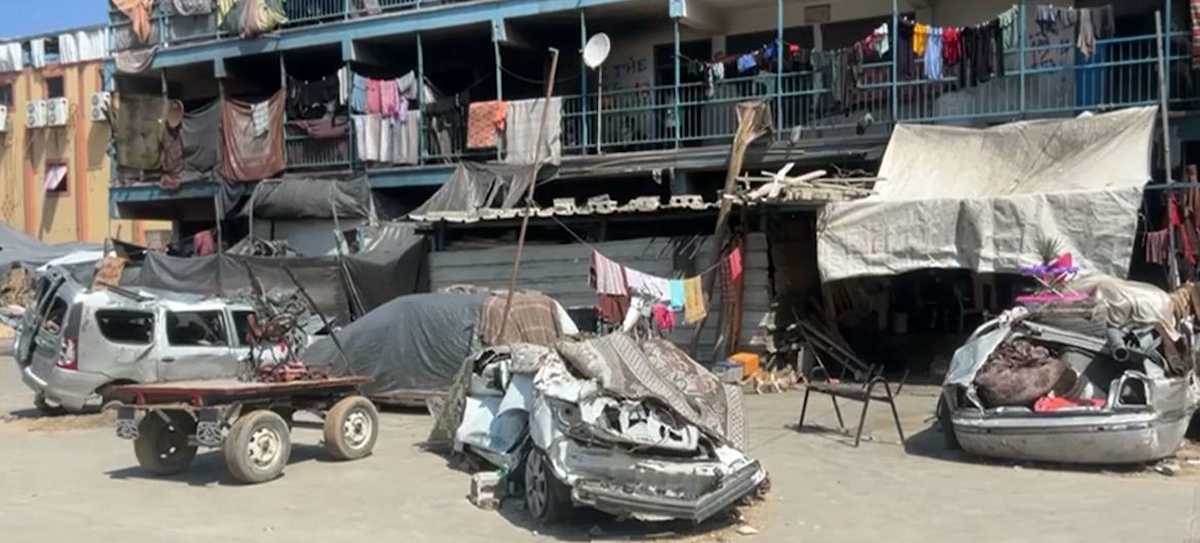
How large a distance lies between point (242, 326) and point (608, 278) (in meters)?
4.99

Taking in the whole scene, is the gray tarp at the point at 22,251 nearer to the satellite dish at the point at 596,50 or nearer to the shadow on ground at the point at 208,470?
the satellite dish at the point at 596,50

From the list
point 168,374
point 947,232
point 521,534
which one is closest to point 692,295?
point 947,232

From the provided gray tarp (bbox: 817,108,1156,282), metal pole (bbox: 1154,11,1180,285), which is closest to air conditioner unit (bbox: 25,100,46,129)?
gray tarp (bbox: 817,108,1156,282)

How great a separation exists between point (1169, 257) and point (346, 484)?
10753mm

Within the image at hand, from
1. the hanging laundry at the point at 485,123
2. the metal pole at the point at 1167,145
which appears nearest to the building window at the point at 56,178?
the hanging laundry at the point at 485,123

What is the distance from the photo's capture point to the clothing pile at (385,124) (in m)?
22.8

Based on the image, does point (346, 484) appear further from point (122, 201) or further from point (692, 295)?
point (122, 201)

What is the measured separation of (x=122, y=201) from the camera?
86.1ft

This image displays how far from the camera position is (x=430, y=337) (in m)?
15.3

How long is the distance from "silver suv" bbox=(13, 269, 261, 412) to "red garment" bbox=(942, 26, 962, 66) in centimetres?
1077

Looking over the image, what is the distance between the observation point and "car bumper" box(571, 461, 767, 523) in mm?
8031

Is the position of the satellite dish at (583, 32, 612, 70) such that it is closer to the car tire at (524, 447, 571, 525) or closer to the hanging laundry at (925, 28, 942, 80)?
the hanging laundry at (925, 28, 942, 80)

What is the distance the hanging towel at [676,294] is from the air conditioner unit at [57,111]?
31.4 metres

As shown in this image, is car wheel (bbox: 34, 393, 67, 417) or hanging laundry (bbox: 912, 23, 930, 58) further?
hanging laundry (bbox: 912, 23, 930, 58)
